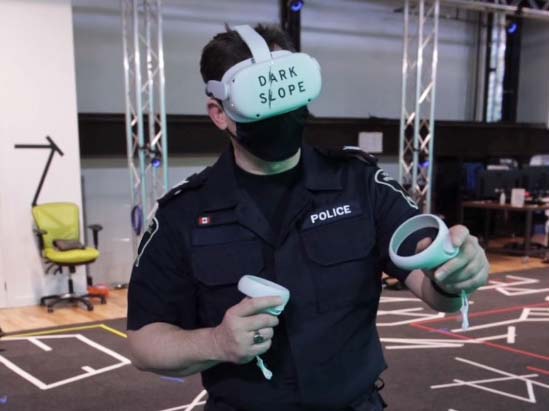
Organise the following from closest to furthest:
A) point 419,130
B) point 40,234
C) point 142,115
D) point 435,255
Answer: point 435,255, point 40,234, point 142,115, point 419,130

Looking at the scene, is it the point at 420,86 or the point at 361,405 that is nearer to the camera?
the point at 361,405

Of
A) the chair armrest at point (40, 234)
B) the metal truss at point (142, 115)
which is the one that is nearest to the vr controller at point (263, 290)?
the chair armrest at point (40, 234)

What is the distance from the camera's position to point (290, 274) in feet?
3.94

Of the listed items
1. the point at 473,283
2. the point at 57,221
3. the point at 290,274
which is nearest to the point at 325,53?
the point at 57,221

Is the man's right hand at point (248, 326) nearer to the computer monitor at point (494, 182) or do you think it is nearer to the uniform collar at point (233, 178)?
the uniform collar at point (233, 178)

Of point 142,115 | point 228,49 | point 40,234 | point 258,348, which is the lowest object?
point 40,234

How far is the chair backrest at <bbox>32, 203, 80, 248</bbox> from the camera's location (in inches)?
221

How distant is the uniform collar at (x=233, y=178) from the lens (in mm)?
1247

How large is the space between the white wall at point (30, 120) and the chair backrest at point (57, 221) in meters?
0.19

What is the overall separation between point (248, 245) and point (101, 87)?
5980 mm

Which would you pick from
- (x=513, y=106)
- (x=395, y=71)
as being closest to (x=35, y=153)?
(x=395, y=71)

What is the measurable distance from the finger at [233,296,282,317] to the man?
0.57 feet

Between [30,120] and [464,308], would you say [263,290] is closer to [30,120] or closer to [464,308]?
[464,308]

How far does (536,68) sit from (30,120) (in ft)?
27.7
